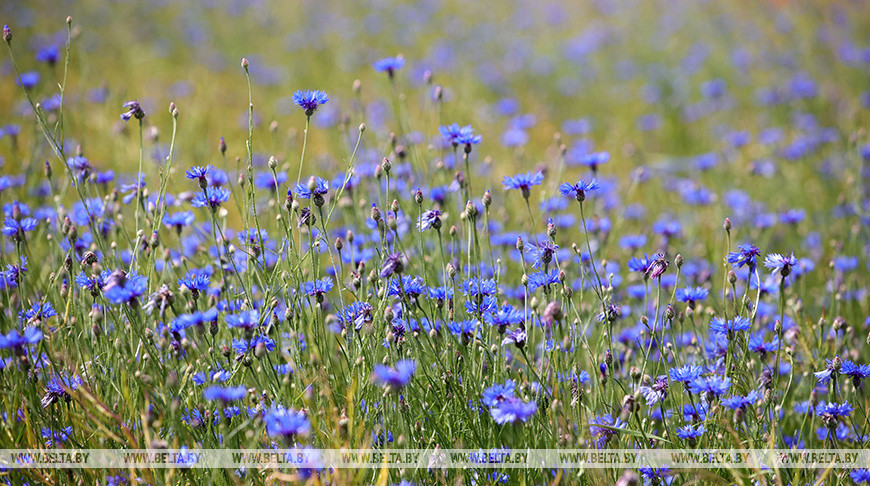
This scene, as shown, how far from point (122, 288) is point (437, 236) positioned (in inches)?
60.9

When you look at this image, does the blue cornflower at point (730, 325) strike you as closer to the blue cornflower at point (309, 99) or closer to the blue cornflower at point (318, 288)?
the blue cornflower at point (318, 288)

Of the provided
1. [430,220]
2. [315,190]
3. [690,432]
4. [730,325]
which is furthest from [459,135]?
[690,432]

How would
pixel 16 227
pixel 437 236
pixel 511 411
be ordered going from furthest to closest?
pixel 437 236 < pixel 16 227 < pixel 511 411

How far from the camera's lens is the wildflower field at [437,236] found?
1782 millimetres

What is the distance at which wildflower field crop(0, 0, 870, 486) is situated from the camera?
178 cm

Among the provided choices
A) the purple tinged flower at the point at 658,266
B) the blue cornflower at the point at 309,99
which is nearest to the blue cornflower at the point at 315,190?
the blue cornflower at the point at 309,99

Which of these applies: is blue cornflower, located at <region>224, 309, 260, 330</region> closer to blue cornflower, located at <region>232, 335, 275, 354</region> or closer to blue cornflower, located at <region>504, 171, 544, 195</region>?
blue cornflower, located at <region>232, 335, 275, 354</region>

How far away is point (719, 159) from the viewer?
16.1 ft

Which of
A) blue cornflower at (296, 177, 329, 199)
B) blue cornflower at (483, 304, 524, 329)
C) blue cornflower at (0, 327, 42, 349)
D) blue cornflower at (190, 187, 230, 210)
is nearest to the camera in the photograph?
blue cornflower at (0, 327, 42, 349)

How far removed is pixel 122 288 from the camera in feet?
5.41

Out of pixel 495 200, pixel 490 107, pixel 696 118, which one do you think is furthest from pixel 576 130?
pixel 495 200

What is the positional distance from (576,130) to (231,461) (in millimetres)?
3979

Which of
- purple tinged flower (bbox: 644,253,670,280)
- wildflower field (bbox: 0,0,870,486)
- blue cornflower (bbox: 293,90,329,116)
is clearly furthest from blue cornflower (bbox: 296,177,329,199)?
purple tinged flower (bbox: 644,253,670,280)

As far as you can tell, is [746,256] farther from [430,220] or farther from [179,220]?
[179,220]
